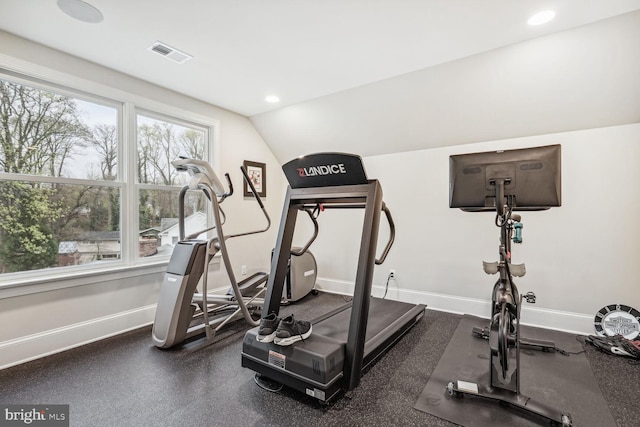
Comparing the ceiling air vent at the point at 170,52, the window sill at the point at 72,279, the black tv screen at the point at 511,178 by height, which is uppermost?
the ceiling air vent at the point at 170,52

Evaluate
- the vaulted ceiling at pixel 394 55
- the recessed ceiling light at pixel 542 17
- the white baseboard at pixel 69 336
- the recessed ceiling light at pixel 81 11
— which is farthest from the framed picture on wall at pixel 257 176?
the recessed ceiling light at pixel 542 17

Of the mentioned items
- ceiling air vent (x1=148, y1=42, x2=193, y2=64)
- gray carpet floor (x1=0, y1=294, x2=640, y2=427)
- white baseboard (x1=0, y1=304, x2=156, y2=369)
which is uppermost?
ceiling air vent (x1=148, y1=42, x2=193, y2=64)

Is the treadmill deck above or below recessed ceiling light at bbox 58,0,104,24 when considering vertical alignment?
below

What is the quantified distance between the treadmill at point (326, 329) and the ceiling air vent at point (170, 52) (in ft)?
4.89

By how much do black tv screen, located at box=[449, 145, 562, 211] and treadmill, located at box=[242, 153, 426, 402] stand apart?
69 cm

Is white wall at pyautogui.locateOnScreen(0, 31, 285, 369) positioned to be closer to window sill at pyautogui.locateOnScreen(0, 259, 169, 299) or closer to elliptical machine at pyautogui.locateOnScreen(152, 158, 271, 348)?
window sill at pyautogui.locateOnScreen(0, 259, 169, 299)

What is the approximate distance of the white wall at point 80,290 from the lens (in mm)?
2303

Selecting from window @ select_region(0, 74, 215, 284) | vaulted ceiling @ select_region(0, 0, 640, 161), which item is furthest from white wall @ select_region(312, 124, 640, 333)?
window @ select_region(0, 74, 215, 284)

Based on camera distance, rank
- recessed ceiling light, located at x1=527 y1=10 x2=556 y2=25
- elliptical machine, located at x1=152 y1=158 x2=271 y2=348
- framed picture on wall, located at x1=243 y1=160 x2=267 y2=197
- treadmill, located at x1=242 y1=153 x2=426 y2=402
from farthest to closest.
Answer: framed picture on wall, located at x1=243 y1=160 x2=267 y2=197
elliptical machine, located at x1=152 y1=158 x2=271 y2=348
recessed ceiling light, located at x1=527 y1=10 x2=556 y2=25
treadmill, located at x1=242 y1=153 x2=426 y2=402

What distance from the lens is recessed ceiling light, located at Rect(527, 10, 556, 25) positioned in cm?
202

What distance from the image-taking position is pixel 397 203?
390cm

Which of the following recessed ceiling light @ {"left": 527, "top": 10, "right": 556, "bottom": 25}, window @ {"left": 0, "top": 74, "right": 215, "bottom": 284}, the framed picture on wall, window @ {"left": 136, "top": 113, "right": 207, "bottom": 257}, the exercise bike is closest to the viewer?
the exercise bike

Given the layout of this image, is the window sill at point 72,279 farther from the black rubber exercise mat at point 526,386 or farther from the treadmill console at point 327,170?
the black rubber exercise mat at point 526,386

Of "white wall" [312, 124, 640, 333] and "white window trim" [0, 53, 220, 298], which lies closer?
"white window trim" [0, 53, 220, 298]
